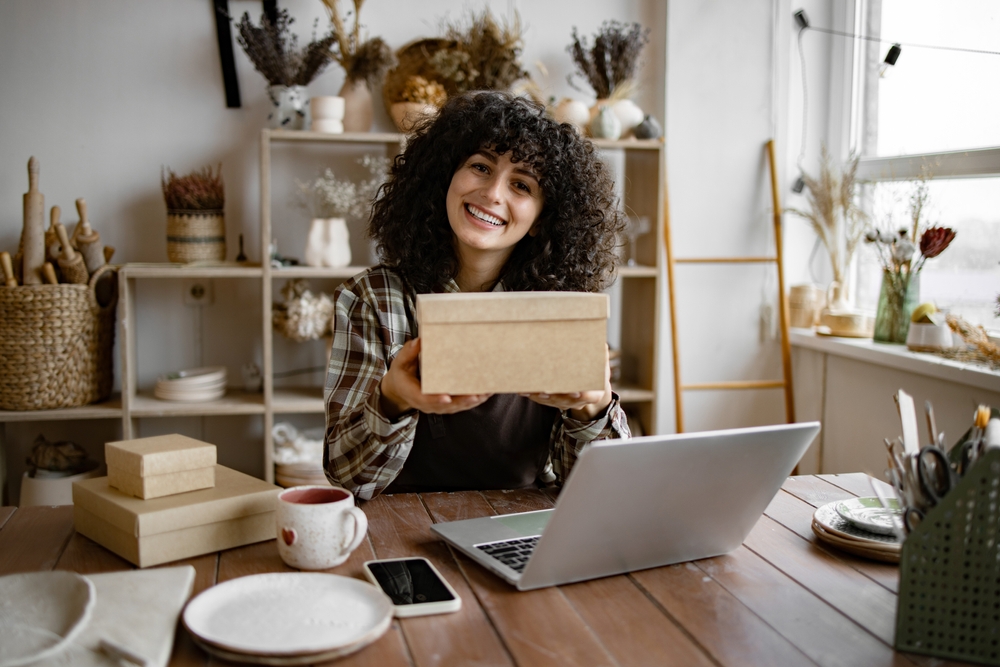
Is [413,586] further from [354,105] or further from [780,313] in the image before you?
[780,313]

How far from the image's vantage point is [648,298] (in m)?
3.27

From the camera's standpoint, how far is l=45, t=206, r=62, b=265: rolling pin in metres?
2.74

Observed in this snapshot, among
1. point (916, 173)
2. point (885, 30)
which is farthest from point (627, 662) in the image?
point (885, 30)

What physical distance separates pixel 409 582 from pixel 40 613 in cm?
41

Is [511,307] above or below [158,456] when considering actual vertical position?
above

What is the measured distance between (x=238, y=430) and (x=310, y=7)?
1.62 m

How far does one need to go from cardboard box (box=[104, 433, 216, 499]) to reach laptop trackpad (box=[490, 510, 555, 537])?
1.43 feet

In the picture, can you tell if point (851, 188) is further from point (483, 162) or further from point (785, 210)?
point (483, 162)

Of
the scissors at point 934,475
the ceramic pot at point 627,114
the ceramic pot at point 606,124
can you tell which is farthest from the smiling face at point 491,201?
the ceramic pot at point 627,114

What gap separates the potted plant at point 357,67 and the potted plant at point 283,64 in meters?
0.05

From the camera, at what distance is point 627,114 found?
3.12m

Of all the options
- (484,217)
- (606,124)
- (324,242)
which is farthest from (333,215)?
(484,217)

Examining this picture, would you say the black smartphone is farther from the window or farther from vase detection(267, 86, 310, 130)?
the window

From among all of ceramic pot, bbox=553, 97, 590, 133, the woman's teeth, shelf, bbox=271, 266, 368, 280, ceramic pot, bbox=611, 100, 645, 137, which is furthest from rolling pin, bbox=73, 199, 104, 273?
ceramic pot, bbox=611, 100, 645, 137
